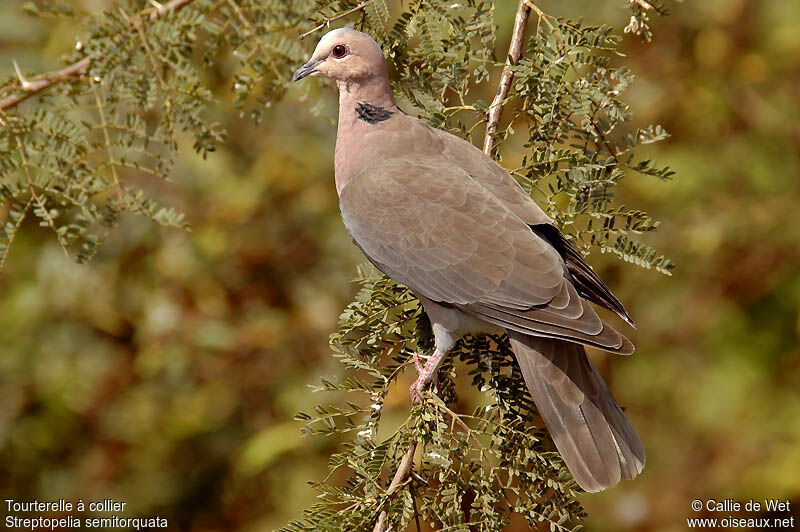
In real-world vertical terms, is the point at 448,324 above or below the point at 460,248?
below

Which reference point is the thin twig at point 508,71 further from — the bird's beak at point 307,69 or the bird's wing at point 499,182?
the bird's beak at point 307,69

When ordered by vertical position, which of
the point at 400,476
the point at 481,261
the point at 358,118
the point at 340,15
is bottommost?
the point at 400,476

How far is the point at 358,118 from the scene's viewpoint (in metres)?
2.51

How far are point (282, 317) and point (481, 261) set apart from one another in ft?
6.08

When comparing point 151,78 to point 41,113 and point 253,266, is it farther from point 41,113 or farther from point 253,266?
point 253,266

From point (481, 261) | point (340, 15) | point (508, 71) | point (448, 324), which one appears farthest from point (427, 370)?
point (340, 15)

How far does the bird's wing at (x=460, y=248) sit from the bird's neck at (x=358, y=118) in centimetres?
10

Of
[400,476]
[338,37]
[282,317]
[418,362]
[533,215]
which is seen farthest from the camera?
[282,317]

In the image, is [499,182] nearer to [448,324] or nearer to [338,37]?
[448,324]

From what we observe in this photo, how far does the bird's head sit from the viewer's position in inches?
95.4

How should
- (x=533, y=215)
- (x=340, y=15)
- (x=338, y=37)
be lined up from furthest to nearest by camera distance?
(x=338, y=37) < (x=533, y=215) < (x=340, y=15)

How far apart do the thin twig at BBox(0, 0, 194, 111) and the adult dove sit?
42 cm

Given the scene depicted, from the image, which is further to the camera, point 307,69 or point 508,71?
point 307,69

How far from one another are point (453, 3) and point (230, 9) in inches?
28.3
